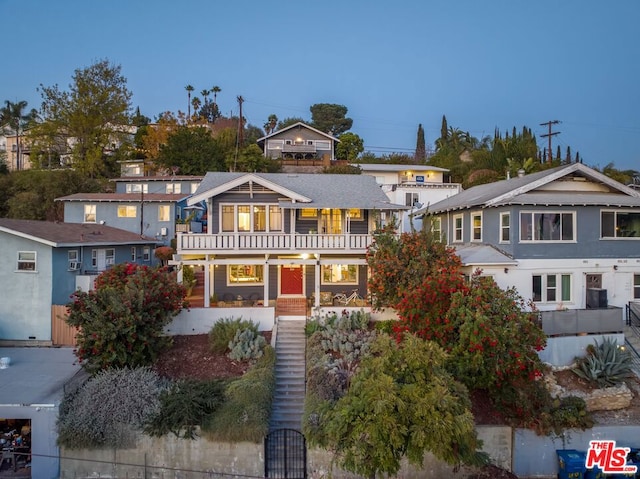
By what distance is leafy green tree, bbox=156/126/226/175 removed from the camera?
4450 cm

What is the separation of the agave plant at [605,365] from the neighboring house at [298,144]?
134 ft

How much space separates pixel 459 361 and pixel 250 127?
6353 centimetres

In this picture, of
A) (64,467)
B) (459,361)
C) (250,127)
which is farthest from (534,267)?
(250,127)

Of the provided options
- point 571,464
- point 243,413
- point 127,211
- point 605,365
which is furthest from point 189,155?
point 571,464

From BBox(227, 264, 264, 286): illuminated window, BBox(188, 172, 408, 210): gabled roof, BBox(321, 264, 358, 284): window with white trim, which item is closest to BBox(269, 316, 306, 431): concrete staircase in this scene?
BBox(227, 264, 264, 286): illuminated window

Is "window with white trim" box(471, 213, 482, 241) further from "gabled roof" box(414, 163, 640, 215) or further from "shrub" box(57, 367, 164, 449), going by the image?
"shrub" box(57, 367, 164, 449)

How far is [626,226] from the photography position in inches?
820

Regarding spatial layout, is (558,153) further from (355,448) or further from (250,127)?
(355,448)

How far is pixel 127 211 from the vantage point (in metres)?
33.7

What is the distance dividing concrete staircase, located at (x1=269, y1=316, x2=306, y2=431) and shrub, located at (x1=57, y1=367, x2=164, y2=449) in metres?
3.84

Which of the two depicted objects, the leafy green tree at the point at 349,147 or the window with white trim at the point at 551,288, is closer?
the window with white trim at the point at 551,288

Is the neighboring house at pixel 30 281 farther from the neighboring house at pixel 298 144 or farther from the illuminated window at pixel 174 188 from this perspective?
the neighboring house at pixel 298 144

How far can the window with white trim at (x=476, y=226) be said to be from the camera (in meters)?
22.3

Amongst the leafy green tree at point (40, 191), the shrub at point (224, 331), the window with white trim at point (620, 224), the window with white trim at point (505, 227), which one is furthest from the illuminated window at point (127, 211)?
the window with white trim at point (620, 224)
